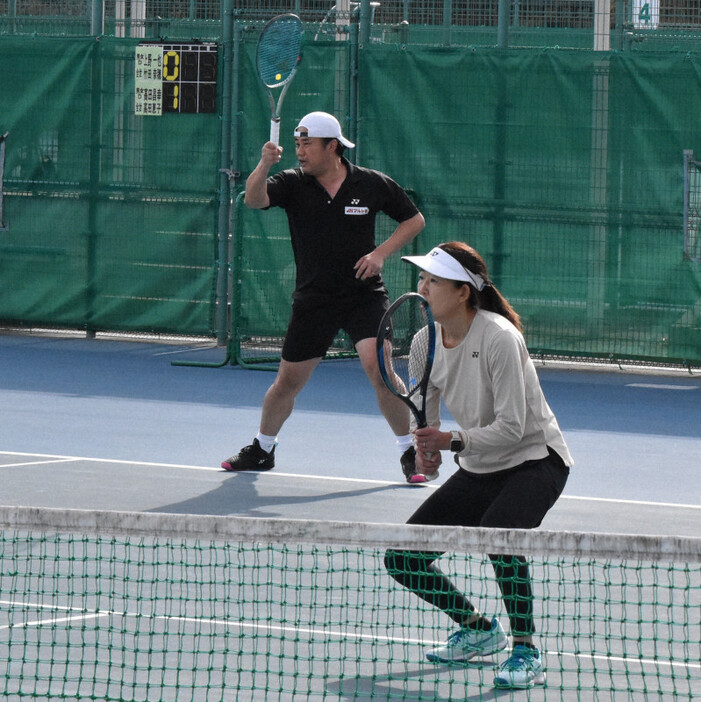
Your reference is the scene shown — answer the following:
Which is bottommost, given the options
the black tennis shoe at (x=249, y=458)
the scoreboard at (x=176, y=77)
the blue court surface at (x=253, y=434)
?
the blue court surface at (x=253, y=434)

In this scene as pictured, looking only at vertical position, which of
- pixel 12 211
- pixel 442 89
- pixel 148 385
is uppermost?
pixel 442 89

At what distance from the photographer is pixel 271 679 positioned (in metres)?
4.95

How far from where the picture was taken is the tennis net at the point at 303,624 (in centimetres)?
420

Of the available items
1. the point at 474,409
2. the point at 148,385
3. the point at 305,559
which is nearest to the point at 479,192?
the point at 148,385

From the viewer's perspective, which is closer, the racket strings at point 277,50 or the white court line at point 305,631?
the white court line at point 305,631

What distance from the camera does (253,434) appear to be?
995 centimetres

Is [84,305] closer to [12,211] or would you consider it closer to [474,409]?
[12,211]

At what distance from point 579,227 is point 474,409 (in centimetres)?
804

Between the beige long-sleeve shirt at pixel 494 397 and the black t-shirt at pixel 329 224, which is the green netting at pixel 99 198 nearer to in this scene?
the black t-shirt at pixel 329 224

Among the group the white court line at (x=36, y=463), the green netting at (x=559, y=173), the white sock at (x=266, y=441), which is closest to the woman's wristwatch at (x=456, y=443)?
the white sock at (x=266, y=441)

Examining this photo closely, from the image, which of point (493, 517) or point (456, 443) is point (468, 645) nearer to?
point (493, 517)

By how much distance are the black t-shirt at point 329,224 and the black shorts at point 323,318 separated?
5 cm

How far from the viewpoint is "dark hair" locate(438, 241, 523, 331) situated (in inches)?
201

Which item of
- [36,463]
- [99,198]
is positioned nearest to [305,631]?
[36,463]
